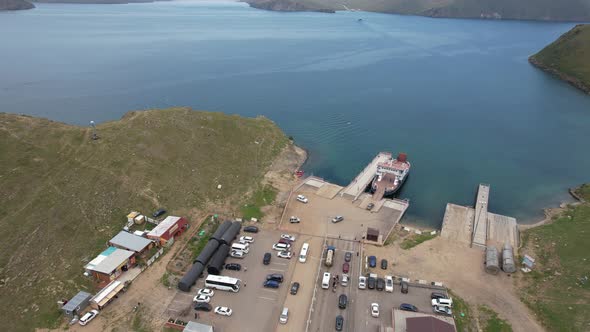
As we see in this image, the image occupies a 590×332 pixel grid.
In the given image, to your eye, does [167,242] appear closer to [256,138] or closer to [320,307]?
[320,307]

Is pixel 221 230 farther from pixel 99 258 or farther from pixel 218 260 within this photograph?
pixel 99 258

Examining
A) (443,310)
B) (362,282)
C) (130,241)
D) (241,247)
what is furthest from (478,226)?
(130,241)

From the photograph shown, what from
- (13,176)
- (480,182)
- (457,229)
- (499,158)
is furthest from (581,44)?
(13,176)

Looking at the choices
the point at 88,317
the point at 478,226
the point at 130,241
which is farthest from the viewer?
the point at 478,226

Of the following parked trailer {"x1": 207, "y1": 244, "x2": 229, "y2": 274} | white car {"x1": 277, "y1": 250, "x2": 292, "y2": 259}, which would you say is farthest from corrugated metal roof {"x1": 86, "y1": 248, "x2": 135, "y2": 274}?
white car {"x1": 277, "y1": 250, "x2": 292, "y2": 259}

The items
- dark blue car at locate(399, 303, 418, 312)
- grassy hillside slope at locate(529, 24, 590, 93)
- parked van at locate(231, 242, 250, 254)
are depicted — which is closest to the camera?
dark blue car at locate(399, 303, 418, 312)

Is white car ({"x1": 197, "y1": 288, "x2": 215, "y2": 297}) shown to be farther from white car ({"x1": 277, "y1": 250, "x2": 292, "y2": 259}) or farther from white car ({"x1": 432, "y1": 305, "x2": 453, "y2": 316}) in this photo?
white car ({"x1": 432, "y1": 305, "x2": 453, "y2": 316})

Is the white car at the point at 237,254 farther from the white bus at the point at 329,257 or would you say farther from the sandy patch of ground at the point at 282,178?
the white bus at the point at 329,257
